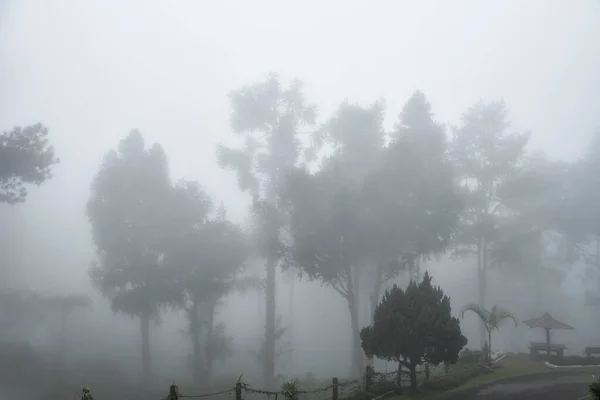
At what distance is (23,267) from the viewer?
2293 inches

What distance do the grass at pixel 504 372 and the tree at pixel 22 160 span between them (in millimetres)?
22285

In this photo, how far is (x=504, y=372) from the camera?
21.7 metres

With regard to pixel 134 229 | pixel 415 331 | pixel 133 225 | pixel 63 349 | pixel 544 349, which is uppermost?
pixel 133 225

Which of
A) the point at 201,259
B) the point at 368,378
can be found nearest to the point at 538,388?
the point at 368,378

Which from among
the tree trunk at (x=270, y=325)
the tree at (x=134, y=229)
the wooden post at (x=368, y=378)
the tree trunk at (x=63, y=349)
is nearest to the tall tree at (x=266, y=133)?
the tree trunk at (x=270, y=325)

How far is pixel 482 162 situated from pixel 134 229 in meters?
25.3

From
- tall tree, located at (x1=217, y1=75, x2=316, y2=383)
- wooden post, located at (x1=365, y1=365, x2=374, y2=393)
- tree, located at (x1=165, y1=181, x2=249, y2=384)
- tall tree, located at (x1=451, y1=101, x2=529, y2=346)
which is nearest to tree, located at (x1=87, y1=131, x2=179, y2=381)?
tree, located at (x1=165, y1=181, x2=249, y2=384)

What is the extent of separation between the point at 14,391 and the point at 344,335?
1204 inches

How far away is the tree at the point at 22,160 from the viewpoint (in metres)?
23.4

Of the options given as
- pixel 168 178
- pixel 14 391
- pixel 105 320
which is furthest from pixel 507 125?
pixel 105 320

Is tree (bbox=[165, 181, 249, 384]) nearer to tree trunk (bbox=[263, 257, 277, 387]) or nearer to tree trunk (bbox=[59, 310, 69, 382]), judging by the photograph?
tree trunk (bbox=[263, 257, 277, 387])

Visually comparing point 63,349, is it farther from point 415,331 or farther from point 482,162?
point 482,162

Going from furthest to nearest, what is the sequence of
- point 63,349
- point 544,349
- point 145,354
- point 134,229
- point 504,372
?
point 63,349
point 134,229
point 145,354
point 544,349
point 504,372

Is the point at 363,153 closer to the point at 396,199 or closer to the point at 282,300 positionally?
the point at 396,199
